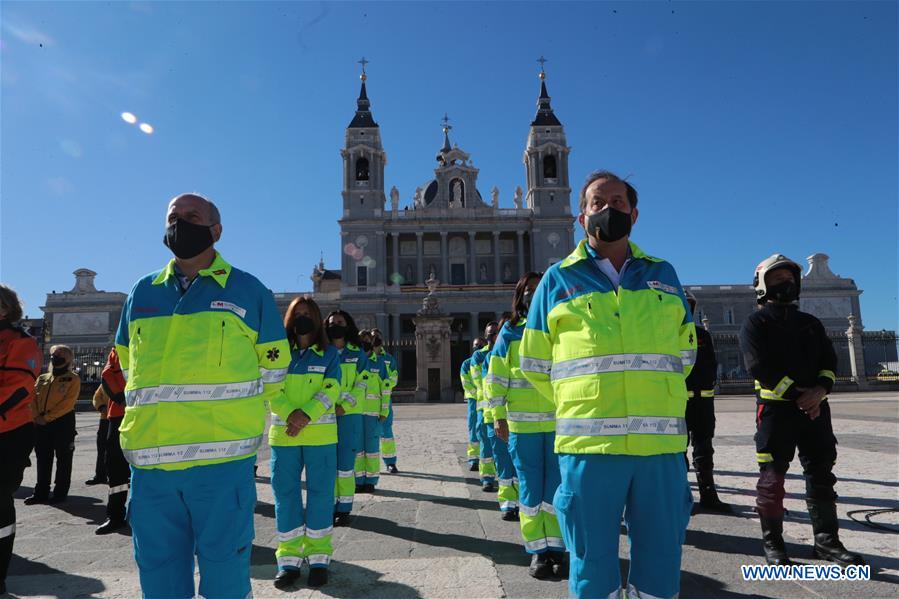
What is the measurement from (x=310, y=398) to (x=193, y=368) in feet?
5.53

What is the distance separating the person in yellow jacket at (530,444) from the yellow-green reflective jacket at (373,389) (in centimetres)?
283

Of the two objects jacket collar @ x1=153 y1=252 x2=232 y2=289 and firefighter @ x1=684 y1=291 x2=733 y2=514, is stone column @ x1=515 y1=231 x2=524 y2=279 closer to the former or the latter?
firefighter @ x1=684 y1=291 x2=733 y2=514

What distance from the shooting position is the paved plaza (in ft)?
12.2

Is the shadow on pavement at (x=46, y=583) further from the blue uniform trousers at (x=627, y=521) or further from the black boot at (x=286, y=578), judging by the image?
the blue uniform trousers at (x=627, y=521)

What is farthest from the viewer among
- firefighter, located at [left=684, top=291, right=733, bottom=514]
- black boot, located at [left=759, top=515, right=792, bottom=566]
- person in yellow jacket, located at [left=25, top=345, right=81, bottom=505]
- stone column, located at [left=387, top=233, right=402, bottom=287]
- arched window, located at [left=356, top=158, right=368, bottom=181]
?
stone column, located at [left=387, top=233, right=402, bottom=287]

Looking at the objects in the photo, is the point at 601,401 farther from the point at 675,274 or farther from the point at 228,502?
the point at 228,502

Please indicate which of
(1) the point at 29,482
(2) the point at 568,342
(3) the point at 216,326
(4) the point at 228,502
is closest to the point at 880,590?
(2) the point at 568,342

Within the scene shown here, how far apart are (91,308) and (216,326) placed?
64.4 metres

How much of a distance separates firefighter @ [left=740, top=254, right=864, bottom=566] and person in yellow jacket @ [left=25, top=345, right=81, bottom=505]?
25.8ft

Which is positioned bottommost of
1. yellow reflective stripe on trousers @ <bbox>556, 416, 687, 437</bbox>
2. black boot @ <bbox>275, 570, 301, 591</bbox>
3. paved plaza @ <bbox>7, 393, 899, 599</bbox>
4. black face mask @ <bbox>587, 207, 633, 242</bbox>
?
paved plaza @ <bbox>7, 393, 899, 599</bbox>

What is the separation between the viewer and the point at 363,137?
55.2 metres

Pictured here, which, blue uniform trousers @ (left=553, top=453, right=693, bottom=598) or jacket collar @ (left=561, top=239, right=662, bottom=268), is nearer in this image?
blue uniform trousers @ (left=553, top=453, right=693, bottom=598)

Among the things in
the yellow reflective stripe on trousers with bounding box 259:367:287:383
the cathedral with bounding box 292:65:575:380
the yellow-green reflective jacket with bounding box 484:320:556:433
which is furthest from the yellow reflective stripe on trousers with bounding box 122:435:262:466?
the cathedral with bounding box 292:65:575:380

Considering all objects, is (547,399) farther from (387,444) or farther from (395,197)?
(395,197)
